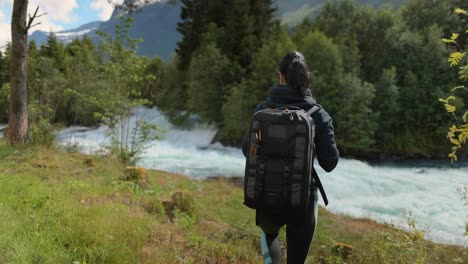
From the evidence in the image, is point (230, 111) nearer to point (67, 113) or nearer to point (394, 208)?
point (394, 208)

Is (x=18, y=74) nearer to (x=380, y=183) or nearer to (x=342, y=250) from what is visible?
(x=342, y=250)

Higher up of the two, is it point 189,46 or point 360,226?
point 189,46

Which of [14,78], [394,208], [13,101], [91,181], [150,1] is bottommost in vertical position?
[394,208]

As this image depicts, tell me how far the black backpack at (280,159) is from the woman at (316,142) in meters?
0.09

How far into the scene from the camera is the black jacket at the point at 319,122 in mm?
2447

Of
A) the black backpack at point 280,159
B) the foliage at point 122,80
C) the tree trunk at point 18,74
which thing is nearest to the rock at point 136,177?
the foliage at point 122,80

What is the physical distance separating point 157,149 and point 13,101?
13733 millimetres

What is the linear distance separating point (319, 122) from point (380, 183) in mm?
13627

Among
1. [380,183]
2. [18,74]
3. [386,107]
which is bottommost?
[380,183]

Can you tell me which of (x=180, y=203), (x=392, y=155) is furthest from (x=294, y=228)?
(x=392, y=155)

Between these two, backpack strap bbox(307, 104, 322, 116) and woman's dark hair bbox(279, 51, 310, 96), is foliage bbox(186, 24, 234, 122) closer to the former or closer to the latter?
woman's dark hair bbox(279, 51, 310, 96)

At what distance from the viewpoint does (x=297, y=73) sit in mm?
2496

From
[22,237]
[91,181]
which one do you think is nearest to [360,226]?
[91,181]

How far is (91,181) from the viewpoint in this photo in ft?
A: 20.7
